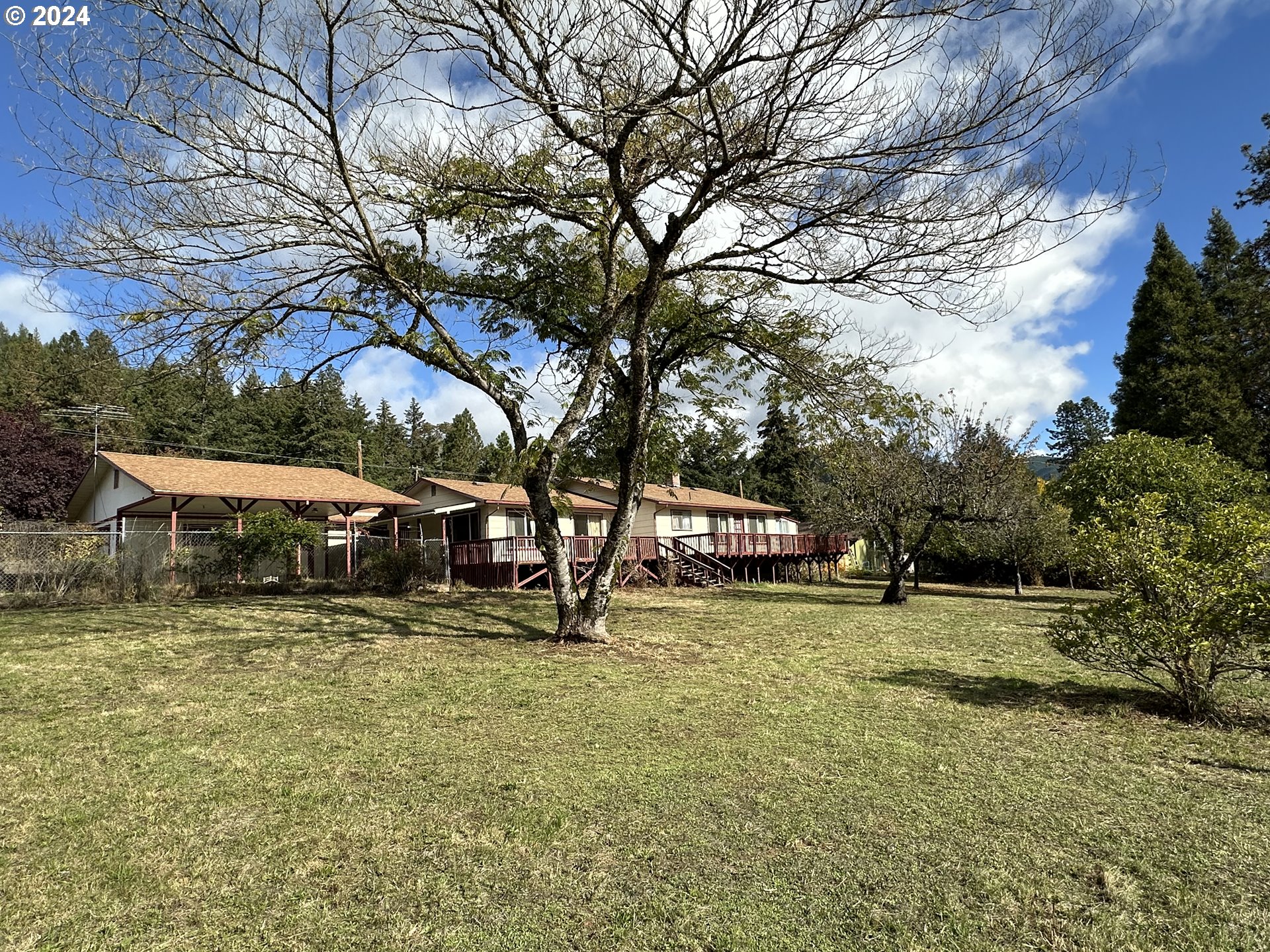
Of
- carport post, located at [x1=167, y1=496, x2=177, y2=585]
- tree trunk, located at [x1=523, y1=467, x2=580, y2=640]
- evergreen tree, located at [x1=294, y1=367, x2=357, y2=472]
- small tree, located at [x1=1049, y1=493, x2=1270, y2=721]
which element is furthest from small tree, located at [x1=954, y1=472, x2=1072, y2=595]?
evergreen tree, located at [x1=294, y1=367, x2=357, y2=472]

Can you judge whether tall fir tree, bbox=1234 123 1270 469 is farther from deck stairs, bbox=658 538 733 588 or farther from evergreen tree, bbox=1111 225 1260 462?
deck stairs, bbox=658 538 733 588

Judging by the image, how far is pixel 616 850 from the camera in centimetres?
339

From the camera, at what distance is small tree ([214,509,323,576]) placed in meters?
15.3

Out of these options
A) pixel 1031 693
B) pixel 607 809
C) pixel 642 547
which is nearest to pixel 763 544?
pixel 642 547

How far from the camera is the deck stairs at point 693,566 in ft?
72.8

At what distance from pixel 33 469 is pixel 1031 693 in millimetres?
36655

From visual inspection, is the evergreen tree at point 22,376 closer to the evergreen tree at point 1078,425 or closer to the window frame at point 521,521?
the window frame at point 521,521

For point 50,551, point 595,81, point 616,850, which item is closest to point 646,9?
point 595,81

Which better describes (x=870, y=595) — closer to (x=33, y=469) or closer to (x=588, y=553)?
(x=588, y=553)

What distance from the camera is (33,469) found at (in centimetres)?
2788

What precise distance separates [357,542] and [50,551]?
6.04 metres

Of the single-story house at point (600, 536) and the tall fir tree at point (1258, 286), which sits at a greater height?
the tall fir tree at point (1258, 286)

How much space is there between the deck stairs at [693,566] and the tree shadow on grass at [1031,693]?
13.7 metres

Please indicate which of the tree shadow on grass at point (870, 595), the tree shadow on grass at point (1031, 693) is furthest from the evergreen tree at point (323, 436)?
the tree shadow on grass at point (1031, 693)
